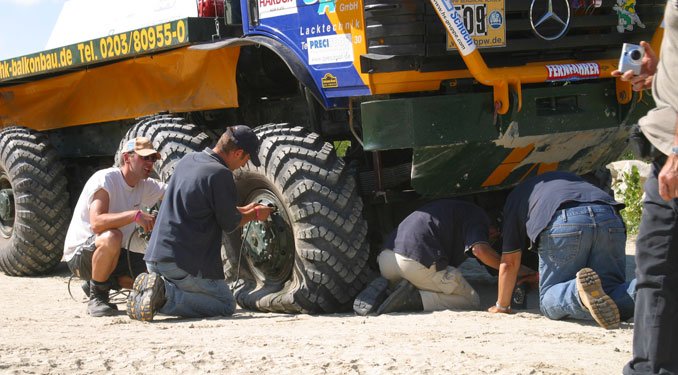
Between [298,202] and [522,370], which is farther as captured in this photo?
[298,202]

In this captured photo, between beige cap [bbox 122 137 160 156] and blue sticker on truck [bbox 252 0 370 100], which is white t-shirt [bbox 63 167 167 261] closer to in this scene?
beige cap [bbox 122 137 160 156]

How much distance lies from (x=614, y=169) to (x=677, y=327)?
7.96m

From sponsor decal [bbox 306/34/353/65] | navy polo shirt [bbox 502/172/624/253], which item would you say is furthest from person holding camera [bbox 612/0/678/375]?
sponsor decal [bbox 306/34/353/65]

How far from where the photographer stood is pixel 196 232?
716cm

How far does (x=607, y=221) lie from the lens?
261 inches

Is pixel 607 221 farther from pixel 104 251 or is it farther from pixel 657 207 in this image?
pixel 104 251

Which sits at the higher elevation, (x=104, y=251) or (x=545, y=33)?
(x=545, y=33)

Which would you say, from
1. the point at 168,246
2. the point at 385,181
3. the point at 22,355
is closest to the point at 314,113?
the point at 385,181

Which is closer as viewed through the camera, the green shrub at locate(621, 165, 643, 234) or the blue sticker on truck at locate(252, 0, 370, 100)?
the blue sticker on truck at locate(252, 0, 370, 100)

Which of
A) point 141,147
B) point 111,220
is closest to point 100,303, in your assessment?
point 111,220

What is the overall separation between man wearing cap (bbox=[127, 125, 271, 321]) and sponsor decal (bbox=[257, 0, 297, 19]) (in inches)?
33.7

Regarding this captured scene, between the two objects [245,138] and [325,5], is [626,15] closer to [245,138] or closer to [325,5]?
[325,5]

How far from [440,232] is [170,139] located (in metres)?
2.23

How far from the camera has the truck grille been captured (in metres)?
6.58
